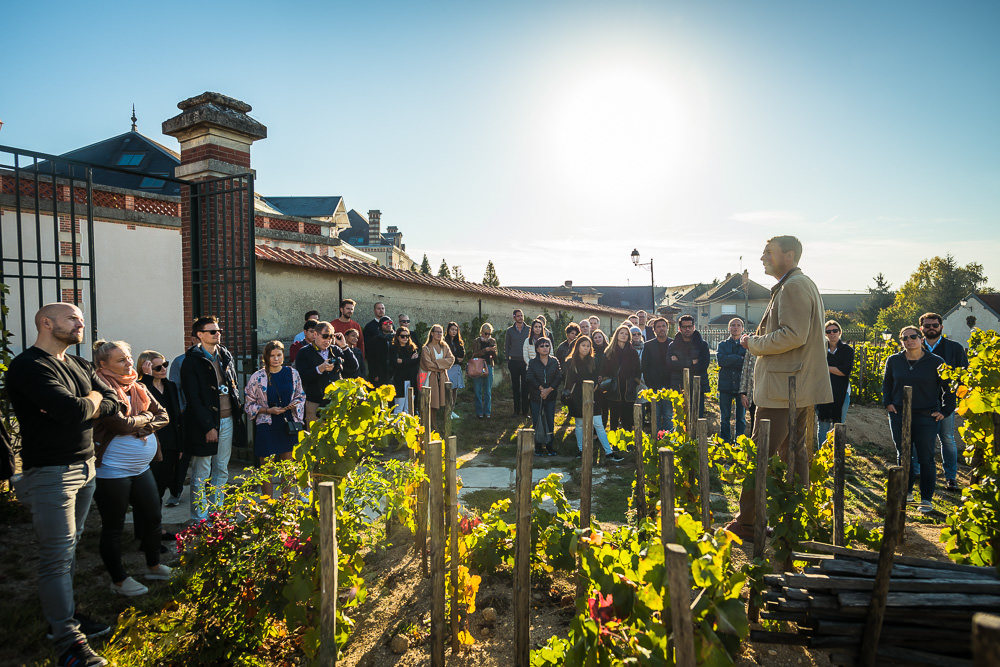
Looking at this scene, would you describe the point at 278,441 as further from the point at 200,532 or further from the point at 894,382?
the point at 894,382

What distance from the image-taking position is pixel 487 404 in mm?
9844

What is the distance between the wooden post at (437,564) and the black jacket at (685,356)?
5.51 metres

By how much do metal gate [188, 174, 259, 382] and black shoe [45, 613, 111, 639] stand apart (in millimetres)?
3450

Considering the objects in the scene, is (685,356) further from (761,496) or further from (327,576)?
(327,576)

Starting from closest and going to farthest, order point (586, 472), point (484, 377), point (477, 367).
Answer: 1. point (586, 472)
2. point (477, 367)
3. point (484, 377)

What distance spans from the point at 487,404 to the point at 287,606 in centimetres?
734

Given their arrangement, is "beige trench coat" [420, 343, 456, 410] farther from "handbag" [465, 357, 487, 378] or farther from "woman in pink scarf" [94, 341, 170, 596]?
"woman in pink scarf" [94, 341, 170, 596]

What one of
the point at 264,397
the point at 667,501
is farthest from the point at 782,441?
the point at 264,397

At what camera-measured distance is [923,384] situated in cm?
534

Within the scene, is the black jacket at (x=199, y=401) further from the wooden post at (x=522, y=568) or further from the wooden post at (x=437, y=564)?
the wooden post at (x=522, y=568)

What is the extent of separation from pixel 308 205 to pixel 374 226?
1339 cm

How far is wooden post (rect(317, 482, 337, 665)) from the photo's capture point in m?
2.17

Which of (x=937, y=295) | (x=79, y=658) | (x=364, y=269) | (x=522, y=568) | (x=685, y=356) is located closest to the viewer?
(x=522, y=568)

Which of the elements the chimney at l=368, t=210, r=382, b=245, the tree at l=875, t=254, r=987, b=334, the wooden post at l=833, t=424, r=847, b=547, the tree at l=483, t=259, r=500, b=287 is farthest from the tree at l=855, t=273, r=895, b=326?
the wooden post at l=833, t=424, r=847, b=547
